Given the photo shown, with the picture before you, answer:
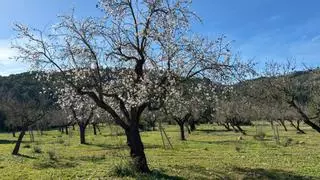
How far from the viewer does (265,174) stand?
86.8ft

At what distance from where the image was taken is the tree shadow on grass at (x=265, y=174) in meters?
25.0

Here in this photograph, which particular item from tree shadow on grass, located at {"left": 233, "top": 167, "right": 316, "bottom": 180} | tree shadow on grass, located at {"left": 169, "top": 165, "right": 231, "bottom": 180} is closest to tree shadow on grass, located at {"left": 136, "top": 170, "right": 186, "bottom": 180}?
tree shadow on grass, located at {"left": 169, "top": 165, "right": 231, "bottom": 180}

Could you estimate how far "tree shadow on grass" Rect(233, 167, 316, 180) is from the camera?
24984 millimetres

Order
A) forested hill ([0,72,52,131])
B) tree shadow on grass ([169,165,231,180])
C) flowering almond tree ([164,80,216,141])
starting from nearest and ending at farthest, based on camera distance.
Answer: tree shadow on grass ([169,165,231,180])
flowering almond tree ([164,80,216,141])
forested hill ([0,72,52,131])

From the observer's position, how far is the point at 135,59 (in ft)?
84.4

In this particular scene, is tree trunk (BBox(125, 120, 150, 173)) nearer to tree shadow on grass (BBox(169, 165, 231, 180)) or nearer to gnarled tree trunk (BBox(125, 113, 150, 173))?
gnarled tree trunk (BBox(125, 113, 150, 173))

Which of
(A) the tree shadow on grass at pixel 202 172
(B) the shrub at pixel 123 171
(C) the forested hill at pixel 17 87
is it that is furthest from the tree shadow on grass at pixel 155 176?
(C) the forested hill at pixel 17 87

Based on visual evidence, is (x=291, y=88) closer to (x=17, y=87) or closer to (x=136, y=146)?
(x=136, y=146)

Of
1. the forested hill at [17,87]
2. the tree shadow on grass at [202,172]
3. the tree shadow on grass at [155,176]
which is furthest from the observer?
the forested hill at [17,87]

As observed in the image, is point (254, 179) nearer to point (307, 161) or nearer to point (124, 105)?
point (124, 105)

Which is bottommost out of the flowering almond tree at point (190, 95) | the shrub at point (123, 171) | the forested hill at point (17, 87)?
the shrub at point (123, 171)

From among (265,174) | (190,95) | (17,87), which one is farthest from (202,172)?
(17,87)

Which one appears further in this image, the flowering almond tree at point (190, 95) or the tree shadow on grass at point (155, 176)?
the flowering almond tree at point (190, 95)

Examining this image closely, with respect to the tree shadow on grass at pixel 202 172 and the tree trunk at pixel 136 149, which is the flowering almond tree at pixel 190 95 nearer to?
the tree trunk at pixel 136 149
